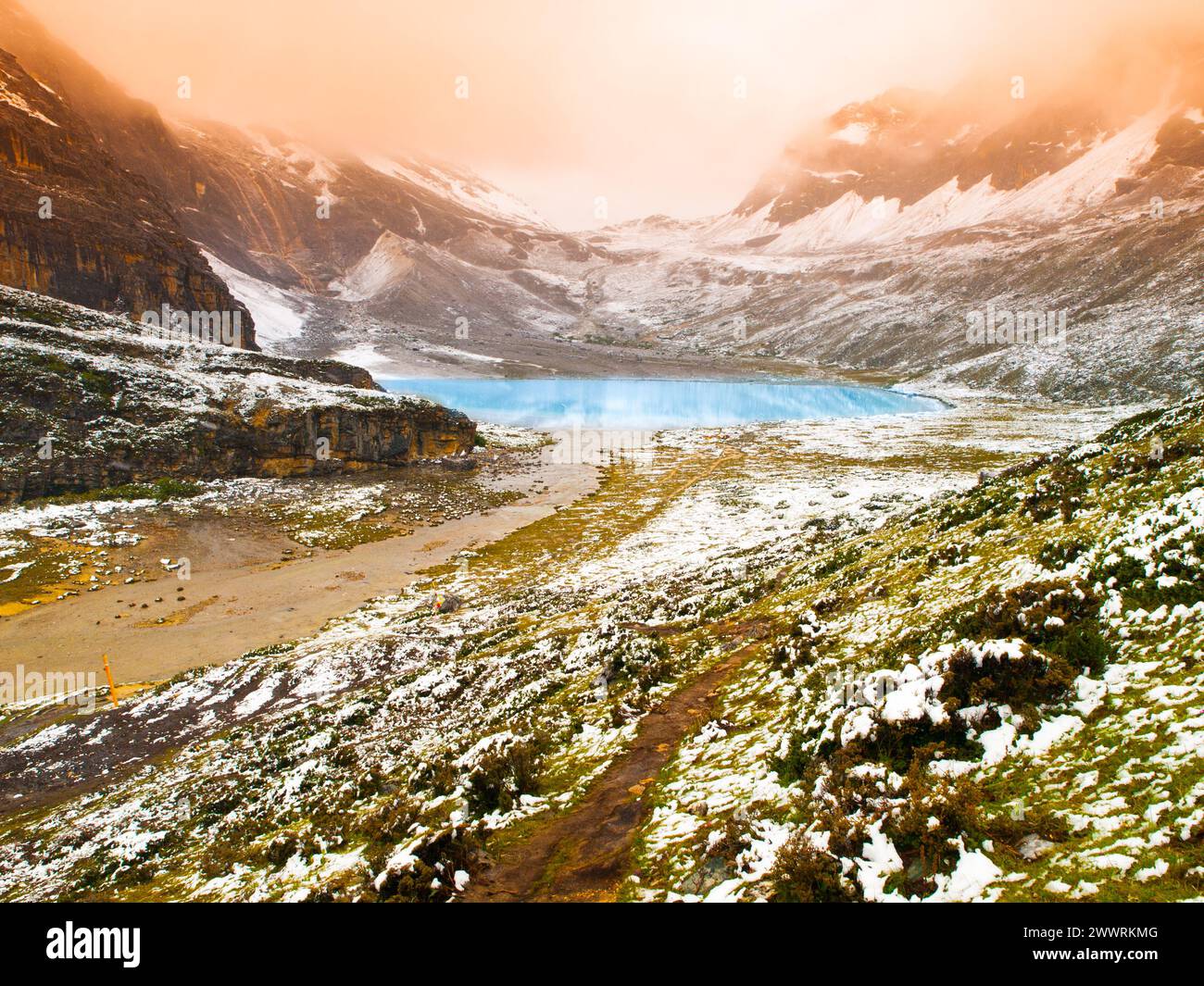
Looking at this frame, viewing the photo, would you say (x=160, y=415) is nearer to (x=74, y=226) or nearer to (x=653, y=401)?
(x=74, y=226)

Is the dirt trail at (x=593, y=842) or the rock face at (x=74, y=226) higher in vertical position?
the rock face at (x=74, y=226)

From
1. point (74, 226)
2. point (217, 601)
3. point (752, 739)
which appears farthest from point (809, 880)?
point (74, 226)

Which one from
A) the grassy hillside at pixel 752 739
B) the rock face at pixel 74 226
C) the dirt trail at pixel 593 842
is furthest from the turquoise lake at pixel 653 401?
the dirt trail at pixel 593 842

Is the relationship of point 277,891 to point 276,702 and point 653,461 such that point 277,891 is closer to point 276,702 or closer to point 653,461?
point 276,702

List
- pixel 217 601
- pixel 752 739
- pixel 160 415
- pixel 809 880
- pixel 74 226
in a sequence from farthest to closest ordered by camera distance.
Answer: pixel 74 226, pixel 160 415, pixel 217 601, pixel 752 739, pixel 809 880

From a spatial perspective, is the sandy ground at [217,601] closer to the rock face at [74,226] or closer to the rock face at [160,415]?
the rock face at [160,415]

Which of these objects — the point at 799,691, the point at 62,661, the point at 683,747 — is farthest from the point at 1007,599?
the point at 62,661

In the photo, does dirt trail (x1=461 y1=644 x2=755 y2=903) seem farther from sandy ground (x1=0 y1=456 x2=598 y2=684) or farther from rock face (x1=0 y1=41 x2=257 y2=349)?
rock face (x1=0 y1=41 x2=257 y2=349)
